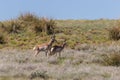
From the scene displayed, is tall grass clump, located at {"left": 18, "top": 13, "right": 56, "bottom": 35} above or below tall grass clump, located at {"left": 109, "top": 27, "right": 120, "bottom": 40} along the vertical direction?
above

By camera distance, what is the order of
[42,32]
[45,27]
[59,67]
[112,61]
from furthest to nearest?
[45,27] < [42,32] < [112,61] < [59,67]

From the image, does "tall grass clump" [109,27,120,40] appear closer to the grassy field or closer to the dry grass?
the grassy field

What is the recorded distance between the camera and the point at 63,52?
79.4 ft

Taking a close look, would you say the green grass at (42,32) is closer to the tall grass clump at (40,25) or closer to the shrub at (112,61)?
the tall grass clump at (40,25)

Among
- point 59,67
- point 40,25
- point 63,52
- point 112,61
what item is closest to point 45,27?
point 40,25

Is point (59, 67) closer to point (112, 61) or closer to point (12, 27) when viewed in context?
point (112, 61)

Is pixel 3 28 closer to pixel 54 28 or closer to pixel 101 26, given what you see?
pixel 54 28

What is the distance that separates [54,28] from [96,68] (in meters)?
13.6

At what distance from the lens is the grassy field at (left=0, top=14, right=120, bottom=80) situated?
16.5m

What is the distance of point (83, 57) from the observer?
22.5 meters

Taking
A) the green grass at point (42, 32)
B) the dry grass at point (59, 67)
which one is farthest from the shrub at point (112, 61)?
the green grass at point (42, 32)

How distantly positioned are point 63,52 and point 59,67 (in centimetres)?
568

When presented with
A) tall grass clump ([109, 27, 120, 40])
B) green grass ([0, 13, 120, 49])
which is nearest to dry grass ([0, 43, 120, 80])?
green grass ([0, 13, 120, 49])

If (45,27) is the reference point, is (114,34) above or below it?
below
